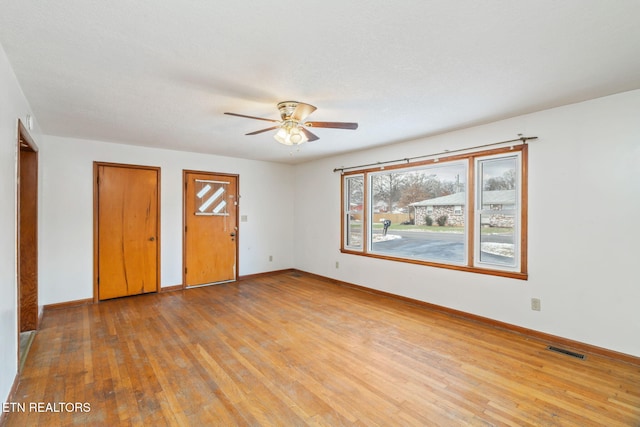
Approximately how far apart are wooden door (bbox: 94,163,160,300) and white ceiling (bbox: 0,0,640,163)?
141 centimetres

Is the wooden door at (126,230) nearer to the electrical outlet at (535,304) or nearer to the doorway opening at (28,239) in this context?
the doorway opening at (28,239)

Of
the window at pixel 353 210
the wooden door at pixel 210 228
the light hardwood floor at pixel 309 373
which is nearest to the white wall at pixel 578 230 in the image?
the light hardwood floor at pixel 309 373

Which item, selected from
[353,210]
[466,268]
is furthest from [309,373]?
[353,210]

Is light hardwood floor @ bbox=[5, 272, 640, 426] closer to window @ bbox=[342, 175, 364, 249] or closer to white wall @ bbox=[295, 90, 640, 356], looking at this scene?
white wall @ bbox=[295, 90, 640, 356]

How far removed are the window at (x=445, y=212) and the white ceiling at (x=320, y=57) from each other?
736mm

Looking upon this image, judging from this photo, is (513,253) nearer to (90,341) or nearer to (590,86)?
(590,86)

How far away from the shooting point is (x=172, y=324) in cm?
359

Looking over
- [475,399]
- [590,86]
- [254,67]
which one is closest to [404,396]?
[475,399]

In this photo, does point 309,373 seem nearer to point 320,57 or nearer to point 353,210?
point 320,57

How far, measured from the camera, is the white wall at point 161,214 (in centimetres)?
414

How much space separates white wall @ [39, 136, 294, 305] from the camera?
4.14 m

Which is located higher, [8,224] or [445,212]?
[445,212]

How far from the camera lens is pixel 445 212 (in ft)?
13.6

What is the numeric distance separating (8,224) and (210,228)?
135 inches
